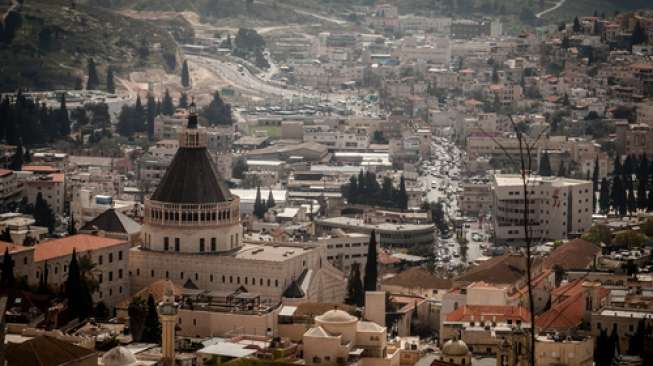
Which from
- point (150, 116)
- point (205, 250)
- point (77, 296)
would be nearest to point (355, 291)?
point (205, 250)

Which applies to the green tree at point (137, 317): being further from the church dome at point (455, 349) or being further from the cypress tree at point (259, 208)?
the cypress tree at point (259, 208)

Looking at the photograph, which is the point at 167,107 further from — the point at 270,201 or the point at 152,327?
the point at 152,327

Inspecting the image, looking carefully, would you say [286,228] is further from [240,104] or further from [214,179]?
[240,104]

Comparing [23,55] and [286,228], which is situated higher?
[23,55]

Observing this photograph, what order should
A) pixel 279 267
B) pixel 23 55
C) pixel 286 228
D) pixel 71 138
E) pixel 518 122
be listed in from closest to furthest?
pixel 279 267
pixel 286 228
pixel 71 138
pixel 518 122
pixel 23 55

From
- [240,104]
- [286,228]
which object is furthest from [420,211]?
[240,104]

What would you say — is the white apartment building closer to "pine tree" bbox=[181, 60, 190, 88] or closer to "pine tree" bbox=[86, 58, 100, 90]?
"pine tree" bbox=[86, 58, 100, 90]

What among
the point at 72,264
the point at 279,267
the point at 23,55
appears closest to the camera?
the point at 72,264
